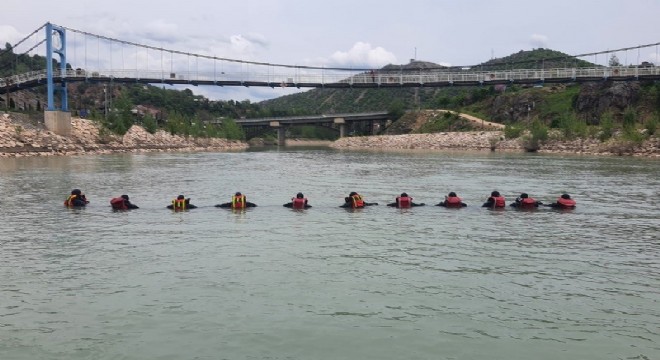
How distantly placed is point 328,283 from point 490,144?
10015 cm

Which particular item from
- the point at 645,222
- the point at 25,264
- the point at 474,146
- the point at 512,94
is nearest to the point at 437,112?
the point at 512,94

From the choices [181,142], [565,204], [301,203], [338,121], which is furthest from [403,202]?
[338,121]

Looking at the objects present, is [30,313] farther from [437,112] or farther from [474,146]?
[437,112]

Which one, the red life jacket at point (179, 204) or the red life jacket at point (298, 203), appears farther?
the red life jacket at point (298, 203)

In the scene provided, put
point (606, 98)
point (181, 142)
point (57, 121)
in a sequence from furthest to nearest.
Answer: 1. point (181, 142)
2. point (606, 98)
3. point (57, 121)

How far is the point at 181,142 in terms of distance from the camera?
130625 mm

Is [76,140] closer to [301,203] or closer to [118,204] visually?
[118,204]

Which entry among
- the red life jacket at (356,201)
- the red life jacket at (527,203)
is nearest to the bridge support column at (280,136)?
the red life jacket at (356,201)

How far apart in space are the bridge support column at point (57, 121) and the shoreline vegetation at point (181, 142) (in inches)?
62.4

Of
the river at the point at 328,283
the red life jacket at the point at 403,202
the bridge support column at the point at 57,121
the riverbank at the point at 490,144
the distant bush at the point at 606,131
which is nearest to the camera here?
the river at the point at 328,283

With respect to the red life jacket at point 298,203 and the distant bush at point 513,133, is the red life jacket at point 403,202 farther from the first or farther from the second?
the distant bush at point 513,133

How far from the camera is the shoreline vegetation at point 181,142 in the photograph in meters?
77.4

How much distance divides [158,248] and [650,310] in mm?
13340

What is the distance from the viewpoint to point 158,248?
18266 mm
